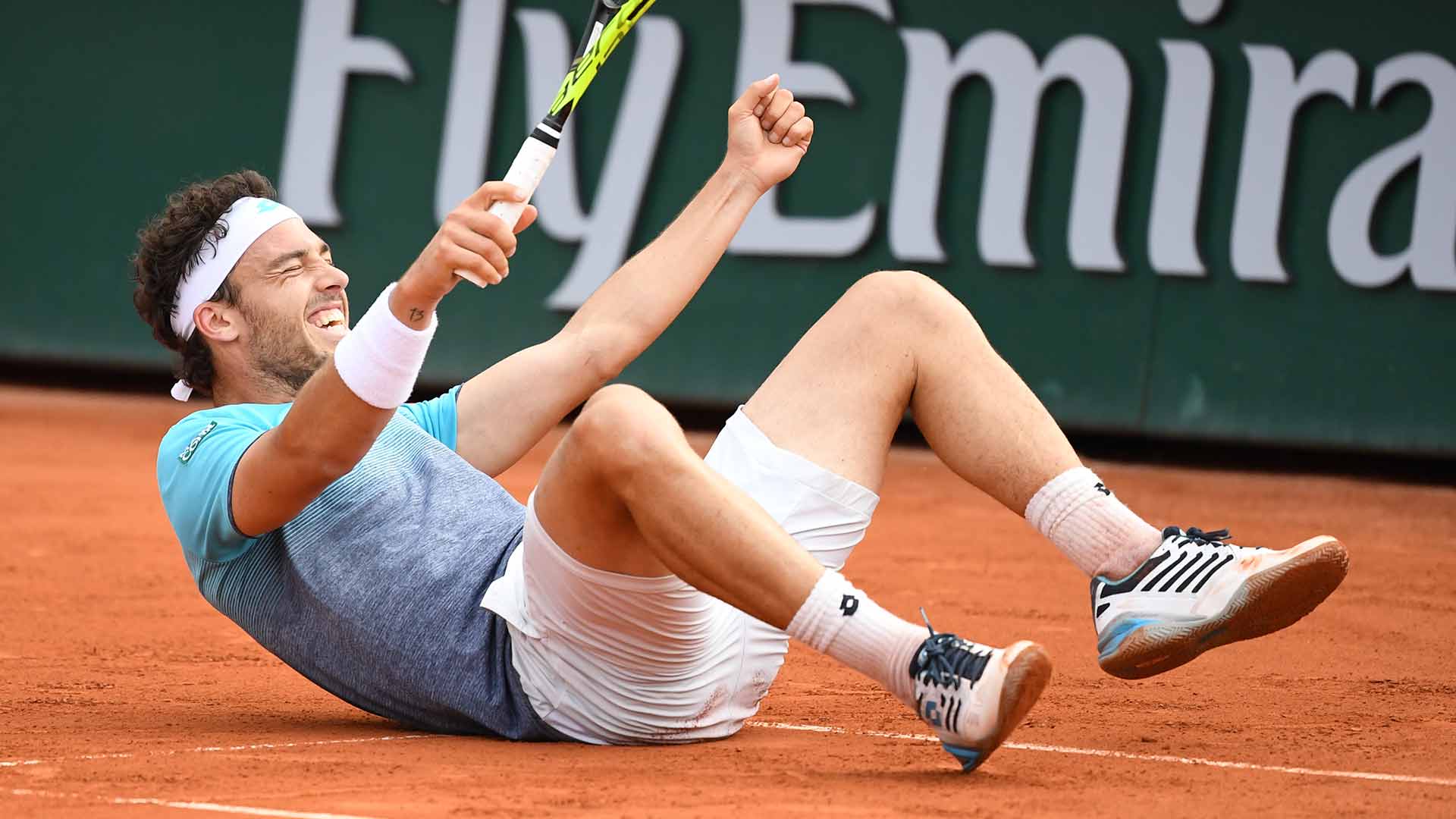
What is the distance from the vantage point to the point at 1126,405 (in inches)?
376

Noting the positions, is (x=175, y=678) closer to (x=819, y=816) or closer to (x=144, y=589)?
(x=144, y=589)

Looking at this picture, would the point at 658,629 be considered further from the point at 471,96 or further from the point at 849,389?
the point at 471,96

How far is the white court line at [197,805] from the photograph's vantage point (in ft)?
8.89

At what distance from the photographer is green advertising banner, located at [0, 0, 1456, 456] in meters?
9.20

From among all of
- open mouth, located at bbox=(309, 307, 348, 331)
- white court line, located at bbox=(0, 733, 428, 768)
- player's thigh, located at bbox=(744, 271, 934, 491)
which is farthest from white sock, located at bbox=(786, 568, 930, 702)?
open mouth, located at bbox=(309, 307, 348, 331)

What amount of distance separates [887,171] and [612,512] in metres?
7.05

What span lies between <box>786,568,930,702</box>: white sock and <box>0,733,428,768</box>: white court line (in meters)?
0.90

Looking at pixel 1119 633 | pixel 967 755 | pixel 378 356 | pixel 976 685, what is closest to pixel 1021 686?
pixel 976 685

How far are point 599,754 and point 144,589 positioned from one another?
9.02 ft

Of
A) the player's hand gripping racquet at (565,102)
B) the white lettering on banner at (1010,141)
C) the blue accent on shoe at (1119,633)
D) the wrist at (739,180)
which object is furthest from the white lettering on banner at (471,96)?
the blue accent on shoe at (1119,633)

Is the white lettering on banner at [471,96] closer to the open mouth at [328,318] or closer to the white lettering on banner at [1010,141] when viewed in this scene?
the white lettering on banner at [1010,141]

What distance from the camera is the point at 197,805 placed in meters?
2.80

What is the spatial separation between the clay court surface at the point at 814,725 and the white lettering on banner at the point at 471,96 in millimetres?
3631

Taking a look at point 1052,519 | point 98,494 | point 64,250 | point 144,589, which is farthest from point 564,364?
point 64,250
